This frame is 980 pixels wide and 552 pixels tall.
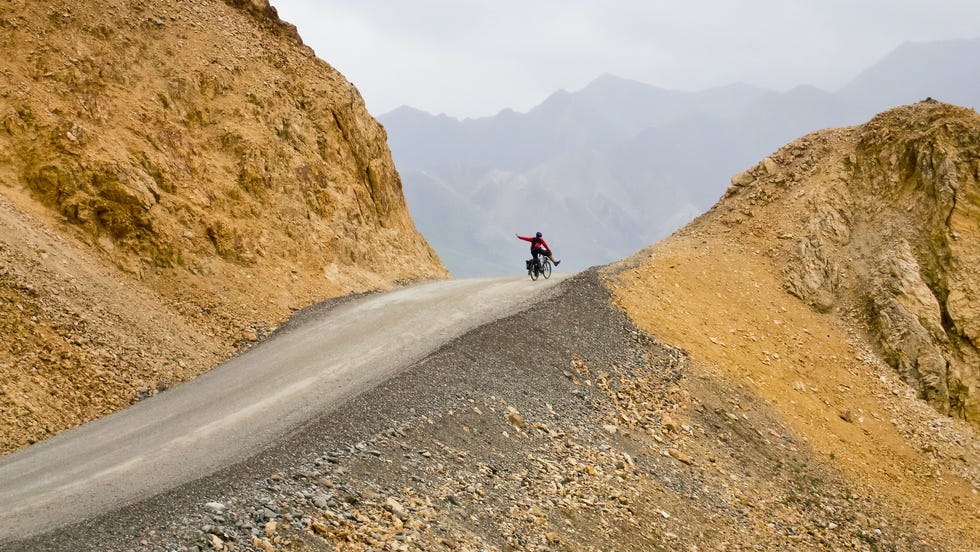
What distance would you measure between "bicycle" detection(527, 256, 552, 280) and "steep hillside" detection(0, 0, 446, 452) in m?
4.84

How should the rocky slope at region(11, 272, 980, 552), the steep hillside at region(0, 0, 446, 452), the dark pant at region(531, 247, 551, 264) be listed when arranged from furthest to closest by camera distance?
the dark pant at region(531, 247, 551, 264)
the steep hillside at region(0, 0, 446, 452)
the rocky slope at region(11, 272, 980, 552)

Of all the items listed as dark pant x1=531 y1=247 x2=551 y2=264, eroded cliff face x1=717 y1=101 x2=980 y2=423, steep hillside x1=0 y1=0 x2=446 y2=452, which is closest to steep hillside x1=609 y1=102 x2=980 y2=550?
eroded cliff face x1=717 y1=101 x2=980 y2=423

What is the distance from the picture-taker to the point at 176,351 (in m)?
14.9

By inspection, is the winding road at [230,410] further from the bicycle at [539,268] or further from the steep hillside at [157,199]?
the bicycle at [539,268]

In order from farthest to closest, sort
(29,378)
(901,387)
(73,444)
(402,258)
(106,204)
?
(402,258) → (901,387) → (106,204) → (29,378) → (73,444)

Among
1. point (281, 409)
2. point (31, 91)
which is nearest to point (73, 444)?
point (281, 409)

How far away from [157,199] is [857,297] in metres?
19.3

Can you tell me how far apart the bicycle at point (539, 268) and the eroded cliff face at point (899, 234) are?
6414 millimetres

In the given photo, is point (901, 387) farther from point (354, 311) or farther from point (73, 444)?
Answer: point (73, 444)

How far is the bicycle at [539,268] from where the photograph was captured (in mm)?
22062

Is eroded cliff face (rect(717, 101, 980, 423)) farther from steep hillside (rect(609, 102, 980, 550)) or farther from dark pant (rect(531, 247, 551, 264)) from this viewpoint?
dark pant (rect(531, 247, 551, 264))

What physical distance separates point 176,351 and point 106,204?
13.2ft

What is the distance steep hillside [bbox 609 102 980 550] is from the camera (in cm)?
1628

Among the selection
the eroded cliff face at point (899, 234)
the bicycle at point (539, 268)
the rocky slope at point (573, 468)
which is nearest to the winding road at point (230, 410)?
the rocky slope at point (573, 468)
